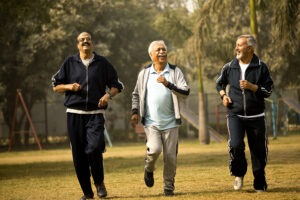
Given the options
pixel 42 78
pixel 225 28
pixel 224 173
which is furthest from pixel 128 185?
pixel 225 28

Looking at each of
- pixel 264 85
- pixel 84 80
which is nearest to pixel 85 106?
pixel 84 80

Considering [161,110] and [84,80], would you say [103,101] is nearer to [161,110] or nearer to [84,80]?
[84,80]

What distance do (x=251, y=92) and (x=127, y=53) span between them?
3606 centimetres

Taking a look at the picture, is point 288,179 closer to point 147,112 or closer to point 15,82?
point 147,112

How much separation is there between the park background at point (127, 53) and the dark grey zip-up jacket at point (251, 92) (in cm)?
1519

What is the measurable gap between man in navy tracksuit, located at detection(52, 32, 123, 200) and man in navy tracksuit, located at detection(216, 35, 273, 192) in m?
1.74

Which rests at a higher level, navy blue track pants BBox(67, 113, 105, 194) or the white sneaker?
navy blue track pants BBox(67, 113, 105, 194)

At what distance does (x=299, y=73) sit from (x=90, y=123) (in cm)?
3481

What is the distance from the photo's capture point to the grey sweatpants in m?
10.9

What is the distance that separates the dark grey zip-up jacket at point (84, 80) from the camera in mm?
10844

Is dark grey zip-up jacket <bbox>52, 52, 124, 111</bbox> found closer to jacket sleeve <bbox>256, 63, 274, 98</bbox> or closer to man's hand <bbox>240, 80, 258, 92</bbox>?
man's hand <bbox>240, 80, 258, 92</bbox>

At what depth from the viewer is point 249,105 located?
428 inches

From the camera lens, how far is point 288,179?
508 inches

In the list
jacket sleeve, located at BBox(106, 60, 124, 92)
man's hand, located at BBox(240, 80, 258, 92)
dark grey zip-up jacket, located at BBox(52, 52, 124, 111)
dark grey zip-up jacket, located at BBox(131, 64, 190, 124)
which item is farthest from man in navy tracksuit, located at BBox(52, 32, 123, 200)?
man's hand, located at BBox(240, 80, 258, 92)
